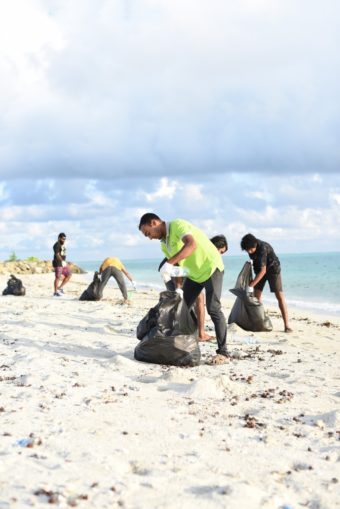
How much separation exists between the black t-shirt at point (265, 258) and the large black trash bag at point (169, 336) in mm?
2796

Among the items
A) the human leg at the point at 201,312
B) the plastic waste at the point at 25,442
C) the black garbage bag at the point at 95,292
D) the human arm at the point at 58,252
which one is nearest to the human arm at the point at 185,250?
the human leg at the point at 201,312

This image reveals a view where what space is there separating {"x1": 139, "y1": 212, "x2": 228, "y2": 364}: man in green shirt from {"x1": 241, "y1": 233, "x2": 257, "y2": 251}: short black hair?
2124 mm

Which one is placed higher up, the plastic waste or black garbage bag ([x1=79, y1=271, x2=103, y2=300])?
black garbage bag ([x1=79, y1=271, x2=103, y2=300])

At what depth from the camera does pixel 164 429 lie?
3.62m

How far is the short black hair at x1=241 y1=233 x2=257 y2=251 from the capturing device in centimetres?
816

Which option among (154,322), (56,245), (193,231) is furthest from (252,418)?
(56,245)

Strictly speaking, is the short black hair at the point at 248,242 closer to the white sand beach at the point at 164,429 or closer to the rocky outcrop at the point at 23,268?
the white sand beach at the point at 164,429

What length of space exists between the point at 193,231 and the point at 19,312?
5.41 metres

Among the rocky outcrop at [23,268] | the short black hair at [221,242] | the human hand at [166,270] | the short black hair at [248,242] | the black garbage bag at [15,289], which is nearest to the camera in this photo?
the human hand at [166,270]

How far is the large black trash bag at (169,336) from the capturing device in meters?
5.59

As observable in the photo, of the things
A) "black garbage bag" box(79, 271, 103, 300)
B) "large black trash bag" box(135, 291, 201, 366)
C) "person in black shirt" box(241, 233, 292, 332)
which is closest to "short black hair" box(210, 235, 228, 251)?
"person in black shirt" box(241, 233, 292, 332)

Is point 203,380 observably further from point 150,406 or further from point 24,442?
point 24,442

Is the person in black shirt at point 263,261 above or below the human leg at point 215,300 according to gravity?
above

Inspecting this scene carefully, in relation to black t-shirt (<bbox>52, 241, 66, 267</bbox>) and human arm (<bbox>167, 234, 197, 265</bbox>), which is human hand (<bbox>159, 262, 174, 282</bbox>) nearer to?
human arm (<bbox>167, 234, 197, 265</bbox>)
